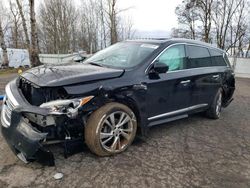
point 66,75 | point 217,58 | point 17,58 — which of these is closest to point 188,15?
point 17,58

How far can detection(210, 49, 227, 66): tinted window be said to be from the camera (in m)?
5.29

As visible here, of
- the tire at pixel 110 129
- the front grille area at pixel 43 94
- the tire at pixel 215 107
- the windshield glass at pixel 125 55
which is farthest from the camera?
the tire at pixel 215 107

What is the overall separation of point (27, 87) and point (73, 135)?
0.96m

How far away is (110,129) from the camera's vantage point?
3426 mm

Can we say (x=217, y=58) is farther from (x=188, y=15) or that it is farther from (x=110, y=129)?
(x=188, y=15)

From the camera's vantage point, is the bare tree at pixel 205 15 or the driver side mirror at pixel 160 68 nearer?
the driver side mirror at pixel 160 68

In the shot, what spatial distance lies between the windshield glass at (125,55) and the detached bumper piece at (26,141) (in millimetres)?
1665

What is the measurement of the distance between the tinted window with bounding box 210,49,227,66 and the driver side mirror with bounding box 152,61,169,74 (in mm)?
1922

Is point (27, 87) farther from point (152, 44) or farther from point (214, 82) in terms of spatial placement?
point (214, 82)

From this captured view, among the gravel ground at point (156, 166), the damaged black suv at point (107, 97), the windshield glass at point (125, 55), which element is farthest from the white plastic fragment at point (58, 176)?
the windshield glass at point (125, 55)

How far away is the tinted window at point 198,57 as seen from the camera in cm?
462

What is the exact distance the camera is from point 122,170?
3102mm

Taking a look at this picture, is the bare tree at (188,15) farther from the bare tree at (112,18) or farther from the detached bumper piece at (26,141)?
the detached bumper piece at (26,141)

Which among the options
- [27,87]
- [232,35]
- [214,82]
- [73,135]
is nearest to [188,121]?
[214,82]
